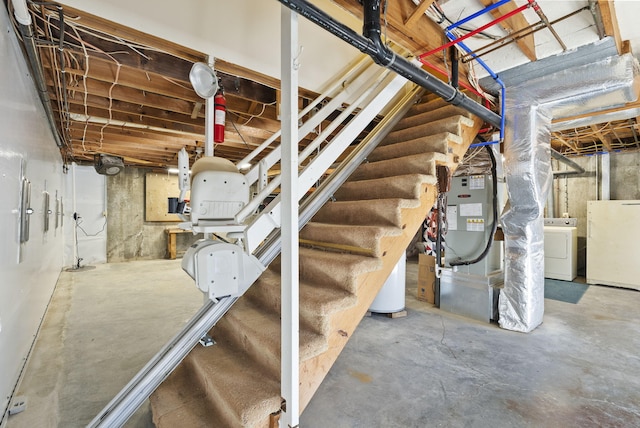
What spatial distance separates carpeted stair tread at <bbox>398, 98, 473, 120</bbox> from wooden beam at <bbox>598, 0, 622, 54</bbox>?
100cm

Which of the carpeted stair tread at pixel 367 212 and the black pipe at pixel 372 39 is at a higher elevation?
the black pipe at pixel 372 39

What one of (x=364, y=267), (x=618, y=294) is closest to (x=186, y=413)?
(x=364, y=267)

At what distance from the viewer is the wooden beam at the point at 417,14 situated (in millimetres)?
1724

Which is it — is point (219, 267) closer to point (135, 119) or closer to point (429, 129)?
point (429, 129)

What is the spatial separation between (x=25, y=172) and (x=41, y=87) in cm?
112

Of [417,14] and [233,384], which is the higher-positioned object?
[417,14]

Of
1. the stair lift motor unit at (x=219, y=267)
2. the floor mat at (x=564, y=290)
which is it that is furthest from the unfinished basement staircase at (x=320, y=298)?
the floor mat at (x=564, y=290)

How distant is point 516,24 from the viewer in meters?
2.06

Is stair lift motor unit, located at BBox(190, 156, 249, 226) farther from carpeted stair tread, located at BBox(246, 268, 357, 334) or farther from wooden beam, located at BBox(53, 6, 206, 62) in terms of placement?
wooden beam, located at BBox(53, 6, 206, 62)

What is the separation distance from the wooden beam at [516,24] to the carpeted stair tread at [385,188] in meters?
1.09

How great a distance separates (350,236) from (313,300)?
0.55 meters

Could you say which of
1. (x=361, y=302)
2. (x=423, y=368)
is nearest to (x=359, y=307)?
(x=361, y=302)

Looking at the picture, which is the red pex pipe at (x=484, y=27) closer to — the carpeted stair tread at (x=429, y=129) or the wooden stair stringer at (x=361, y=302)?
the carpeted stair tread at (x=429, y=129)

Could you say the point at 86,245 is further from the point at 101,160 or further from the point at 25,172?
the point at 25,172
